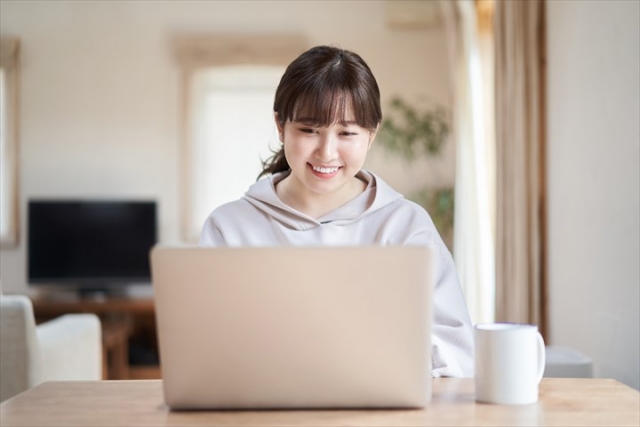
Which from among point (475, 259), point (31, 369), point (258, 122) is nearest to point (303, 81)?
point (31, 369)

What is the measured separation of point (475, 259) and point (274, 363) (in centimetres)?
362

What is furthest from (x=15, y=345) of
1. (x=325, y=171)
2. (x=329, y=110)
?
(x=329, y=110)

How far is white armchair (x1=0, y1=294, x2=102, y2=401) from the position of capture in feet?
10.5

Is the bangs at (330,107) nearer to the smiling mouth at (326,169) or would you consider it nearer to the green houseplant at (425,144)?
the smiling mouth at (326,169)

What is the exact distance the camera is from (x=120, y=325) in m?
5.99

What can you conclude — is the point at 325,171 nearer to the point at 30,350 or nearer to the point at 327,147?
the point at 327,147

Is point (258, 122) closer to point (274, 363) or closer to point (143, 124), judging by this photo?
point (143, 124)

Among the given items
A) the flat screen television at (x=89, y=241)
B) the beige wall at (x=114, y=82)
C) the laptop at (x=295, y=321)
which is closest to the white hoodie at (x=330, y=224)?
the laptop at (x=295, y=321)

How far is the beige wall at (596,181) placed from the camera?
2451mm

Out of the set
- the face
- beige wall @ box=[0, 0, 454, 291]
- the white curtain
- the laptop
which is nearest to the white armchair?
the face

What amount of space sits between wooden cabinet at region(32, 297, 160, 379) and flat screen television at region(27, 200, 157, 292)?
16 centimetres

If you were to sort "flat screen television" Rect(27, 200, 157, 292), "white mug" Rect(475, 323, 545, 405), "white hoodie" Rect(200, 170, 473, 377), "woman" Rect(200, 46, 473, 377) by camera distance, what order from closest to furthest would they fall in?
"white mug" Rect(475, 323, 545, 405), "woman" Rect(200, 46, 473, 377), "white hoodie" Rect(200, 170, 473, 377), "flat screen television" Rect(27, 200, 157, 292)

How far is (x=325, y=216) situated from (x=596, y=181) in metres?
1.13

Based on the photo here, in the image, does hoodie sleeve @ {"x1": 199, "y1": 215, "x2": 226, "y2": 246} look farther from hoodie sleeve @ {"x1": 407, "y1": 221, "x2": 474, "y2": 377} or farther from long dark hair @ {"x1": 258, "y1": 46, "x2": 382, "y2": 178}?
hoodie sleeve @ {"x1": 407, "y1": 221, "x2": 474, "y2": 377}
